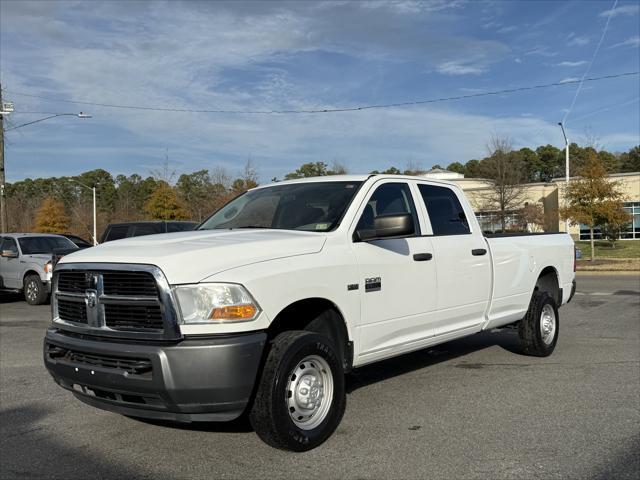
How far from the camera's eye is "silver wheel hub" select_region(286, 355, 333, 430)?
4.23 meters

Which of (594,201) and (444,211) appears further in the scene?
(594,201)

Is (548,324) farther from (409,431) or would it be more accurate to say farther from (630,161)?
(630,161)

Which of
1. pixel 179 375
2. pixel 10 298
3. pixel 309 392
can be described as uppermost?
pixel 179 375

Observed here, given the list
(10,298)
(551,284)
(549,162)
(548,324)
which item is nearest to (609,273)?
(551,284)

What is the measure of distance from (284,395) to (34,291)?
12.8m

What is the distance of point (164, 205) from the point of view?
154ft

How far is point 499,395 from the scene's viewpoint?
5.66 m

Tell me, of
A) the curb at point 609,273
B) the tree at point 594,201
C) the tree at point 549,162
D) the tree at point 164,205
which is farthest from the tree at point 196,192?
the tree at point 549,162

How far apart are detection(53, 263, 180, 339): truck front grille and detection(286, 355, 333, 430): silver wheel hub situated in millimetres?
938

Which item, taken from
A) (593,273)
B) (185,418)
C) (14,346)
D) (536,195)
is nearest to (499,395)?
(185,418)

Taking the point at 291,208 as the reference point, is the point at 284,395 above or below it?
below

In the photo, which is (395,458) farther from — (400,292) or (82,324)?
(82,324)

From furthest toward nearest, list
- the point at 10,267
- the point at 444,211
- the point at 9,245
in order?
the point at 9,245 < the point at 10,267 < the point at 444,211

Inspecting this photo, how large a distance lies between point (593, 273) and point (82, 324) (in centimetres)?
2068
